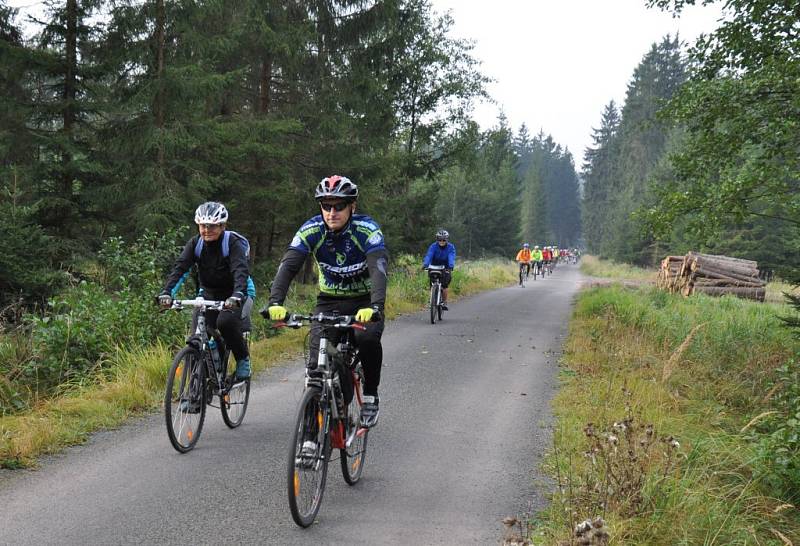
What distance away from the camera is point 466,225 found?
168 feet

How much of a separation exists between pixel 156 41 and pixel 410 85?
14.2m

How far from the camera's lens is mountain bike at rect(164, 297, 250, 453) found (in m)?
5.02

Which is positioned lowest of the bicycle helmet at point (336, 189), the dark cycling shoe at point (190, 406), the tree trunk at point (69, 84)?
the dark cycling shoe at point (190, 406)

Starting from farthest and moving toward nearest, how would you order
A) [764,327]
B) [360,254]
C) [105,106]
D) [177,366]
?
[105,106] → [764,327] → [177,366] → [360,254]

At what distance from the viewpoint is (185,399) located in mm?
5191

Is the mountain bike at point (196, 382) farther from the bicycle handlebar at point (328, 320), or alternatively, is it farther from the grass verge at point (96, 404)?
the bicycle handlebar at point (328, 320)

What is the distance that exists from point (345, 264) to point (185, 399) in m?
2.02

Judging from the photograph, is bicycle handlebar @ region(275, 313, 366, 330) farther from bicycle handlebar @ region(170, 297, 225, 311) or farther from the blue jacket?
the blue jacket

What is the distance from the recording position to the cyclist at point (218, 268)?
549cm

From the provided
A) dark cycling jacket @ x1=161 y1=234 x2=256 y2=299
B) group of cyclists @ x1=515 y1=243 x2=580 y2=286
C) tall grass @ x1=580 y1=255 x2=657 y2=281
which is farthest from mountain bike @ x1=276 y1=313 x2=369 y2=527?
tall grass @ x1=580 y1=255 x2=657 y2=281

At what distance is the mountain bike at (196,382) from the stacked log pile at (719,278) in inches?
784

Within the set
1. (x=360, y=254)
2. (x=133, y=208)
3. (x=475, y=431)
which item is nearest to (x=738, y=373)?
(x=475, y=431)

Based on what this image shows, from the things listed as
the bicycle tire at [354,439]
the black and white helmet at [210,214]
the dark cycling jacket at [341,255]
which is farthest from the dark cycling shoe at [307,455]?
the black and white helmet at [210,214]

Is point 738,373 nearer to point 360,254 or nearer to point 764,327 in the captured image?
point 764,327
